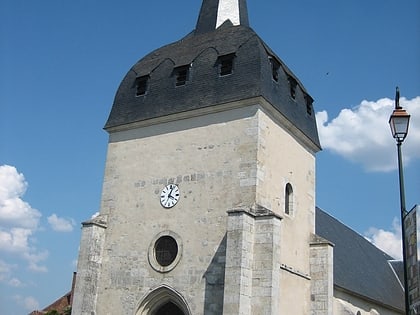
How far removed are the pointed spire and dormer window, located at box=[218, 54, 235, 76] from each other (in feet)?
8.18

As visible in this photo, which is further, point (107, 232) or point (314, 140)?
point (314, 140)

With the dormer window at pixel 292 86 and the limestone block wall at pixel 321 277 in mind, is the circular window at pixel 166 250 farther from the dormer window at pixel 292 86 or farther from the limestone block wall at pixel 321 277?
the dormer window at pixel 292 86

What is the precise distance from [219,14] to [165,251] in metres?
8.10

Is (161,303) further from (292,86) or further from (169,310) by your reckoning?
(292,86)

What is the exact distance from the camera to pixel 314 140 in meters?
17.2

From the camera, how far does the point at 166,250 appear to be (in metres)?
14.4

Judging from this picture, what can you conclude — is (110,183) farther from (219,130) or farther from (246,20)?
(246,20)

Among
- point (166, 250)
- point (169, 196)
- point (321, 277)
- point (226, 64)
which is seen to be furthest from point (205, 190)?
point (321, 277)

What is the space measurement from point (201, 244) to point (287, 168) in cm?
357

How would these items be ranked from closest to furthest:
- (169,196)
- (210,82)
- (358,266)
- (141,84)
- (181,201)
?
(181,201)
(169,196)
(210,82)
(141,84)
(358,266)

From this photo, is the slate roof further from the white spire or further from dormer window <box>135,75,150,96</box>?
the white spire

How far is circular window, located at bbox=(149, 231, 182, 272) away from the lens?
1404 centimetres

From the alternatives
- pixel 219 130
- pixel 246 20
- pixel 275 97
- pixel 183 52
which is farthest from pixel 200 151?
pixel 246 20

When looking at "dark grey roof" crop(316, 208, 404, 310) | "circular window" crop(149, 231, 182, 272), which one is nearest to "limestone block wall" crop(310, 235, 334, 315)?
"dark grey roof" crop(316, 208, 404, 310)
